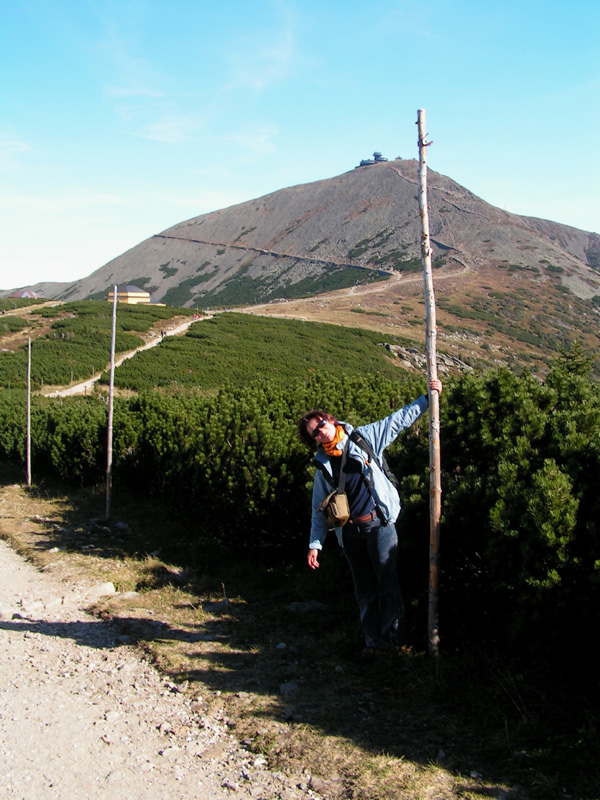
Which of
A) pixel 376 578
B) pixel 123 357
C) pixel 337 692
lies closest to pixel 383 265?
pixel 123 357

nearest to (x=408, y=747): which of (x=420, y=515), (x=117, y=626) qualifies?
(x=420, y=515)

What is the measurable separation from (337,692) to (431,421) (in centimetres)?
174

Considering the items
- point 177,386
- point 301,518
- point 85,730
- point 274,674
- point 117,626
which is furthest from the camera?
point 177,386

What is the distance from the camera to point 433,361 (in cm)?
386

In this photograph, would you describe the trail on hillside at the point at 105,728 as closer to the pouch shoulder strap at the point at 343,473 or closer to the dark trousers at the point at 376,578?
the dark trousers at the point at 376,578

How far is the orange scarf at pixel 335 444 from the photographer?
4.03 meters

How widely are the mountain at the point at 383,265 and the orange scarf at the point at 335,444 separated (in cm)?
4453

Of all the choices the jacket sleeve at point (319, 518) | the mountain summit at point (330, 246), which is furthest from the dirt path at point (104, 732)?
the mountain summit at point (330, 246)

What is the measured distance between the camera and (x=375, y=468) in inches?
159

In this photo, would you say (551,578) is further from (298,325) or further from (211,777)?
(298,325)

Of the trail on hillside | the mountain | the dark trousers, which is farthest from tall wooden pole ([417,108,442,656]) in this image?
the mountain

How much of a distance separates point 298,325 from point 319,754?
47343mm

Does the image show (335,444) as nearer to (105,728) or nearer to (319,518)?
(319,518)

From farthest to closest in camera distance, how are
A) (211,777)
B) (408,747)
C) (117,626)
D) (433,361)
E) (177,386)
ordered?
1. (177,386)
2. (117,626)
3. (433,361)
4. (408,747)
5. (211,777)
